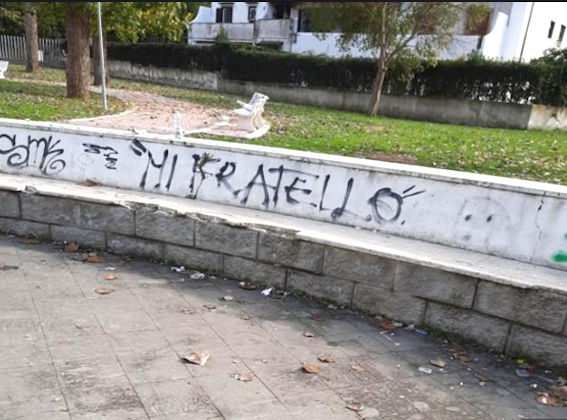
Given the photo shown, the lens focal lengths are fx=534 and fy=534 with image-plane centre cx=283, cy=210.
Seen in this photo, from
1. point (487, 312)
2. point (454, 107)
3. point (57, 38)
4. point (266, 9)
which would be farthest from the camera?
point (57, 38)

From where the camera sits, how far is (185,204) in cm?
471

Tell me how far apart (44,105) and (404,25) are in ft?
39.4

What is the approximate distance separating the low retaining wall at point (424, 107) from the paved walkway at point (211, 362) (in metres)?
16.9

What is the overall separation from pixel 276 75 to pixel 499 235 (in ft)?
71.8

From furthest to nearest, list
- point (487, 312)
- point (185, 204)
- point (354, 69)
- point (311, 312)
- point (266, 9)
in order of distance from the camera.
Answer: point (266, 9)
point (354, 69)
point (185, 204)
point (311, 312)
point (487, 312)

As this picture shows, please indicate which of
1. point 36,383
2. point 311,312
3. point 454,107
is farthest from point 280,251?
point 454,107

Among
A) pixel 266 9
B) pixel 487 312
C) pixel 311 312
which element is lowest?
pixel 311 312

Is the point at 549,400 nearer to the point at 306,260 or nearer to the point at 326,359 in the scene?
the point at 326,359

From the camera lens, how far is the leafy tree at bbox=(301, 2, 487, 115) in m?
17.7

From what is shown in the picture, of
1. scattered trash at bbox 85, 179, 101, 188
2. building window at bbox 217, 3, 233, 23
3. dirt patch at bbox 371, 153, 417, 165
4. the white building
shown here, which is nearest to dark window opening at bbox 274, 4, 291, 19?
the white building

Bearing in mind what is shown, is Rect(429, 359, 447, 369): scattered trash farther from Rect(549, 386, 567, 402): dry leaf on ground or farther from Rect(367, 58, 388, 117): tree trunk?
Rect(367, 58, 388, 117): tree trunk

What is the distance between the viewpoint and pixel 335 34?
28062 millimetres

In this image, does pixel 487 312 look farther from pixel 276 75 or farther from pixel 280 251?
pixel 276 75

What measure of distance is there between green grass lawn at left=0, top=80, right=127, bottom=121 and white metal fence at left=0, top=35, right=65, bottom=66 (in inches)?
963
